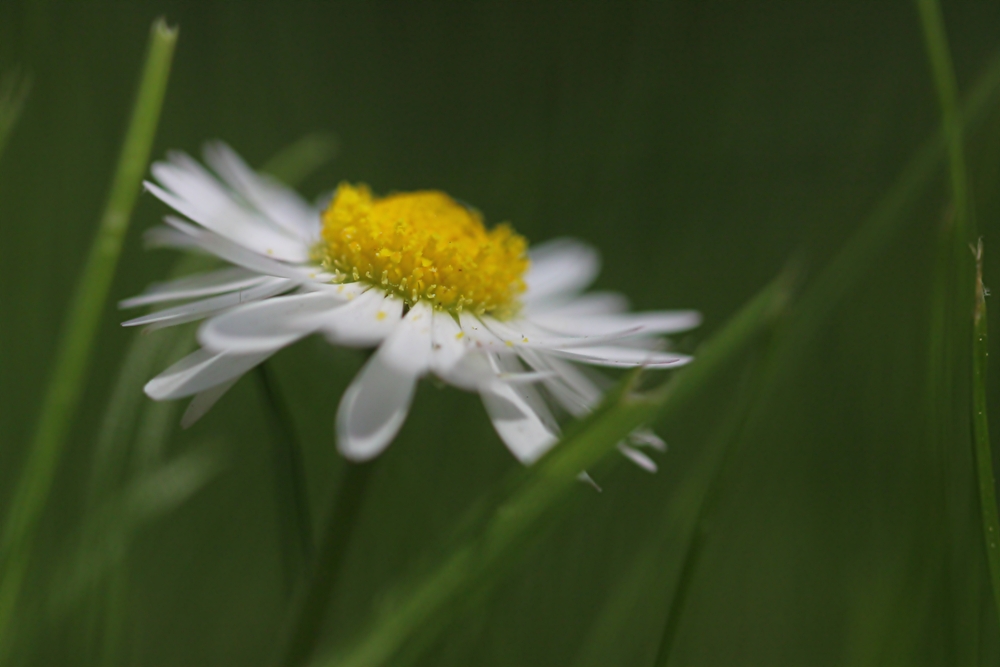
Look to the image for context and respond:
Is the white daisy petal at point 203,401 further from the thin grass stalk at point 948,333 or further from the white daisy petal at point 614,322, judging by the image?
the thin grass stalk at point 948,333

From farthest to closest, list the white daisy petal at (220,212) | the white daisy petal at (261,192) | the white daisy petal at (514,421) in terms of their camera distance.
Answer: the white daisy petal at (261,192), the white daisy petal at (220,212), the white daisy petal at (514,421)

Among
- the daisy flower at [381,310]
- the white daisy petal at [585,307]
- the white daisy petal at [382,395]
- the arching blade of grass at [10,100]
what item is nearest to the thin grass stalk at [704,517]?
the daisy flower at [381,310]

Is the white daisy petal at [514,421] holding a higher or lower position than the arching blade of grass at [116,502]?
higher

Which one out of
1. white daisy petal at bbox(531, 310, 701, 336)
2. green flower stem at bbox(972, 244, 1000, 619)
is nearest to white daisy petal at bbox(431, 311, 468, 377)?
white daisy petal at bbox(531, 310, 701, 336)

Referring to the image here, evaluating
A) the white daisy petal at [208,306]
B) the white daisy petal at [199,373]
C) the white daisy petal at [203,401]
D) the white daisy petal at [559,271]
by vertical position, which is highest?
the white daisy petal at [559,271]

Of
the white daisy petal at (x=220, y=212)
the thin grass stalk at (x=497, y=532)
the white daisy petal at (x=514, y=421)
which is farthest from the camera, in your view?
the white daisy petal at (x=220, y=212)

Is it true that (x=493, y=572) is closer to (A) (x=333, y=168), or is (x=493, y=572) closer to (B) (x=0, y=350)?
(B) (x=0, y=350)
